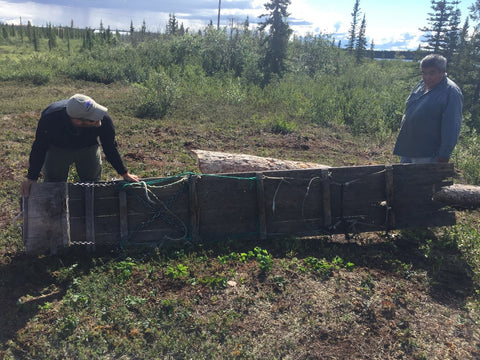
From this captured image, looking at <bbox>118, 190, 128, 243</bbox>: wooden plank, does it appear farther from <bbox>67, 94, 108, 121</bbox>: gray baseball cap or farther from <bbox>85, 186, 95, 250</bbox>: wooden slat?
<bbox>67, 94, 108, 121</bbox>: gray baseball cap

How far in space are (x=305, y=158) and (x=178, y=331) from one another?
6.24m

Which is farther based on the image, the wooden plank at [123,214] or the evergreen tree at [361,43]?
the evergreen tree at [361,43]

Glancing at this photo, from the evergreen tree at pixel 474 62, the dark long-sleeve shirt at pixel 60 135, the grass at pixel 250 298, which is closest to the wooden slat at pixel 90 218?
the grass at pixel 250 298

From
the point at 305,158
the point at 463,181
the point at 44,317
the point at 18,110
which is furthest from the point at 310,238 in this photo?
the point at 18,110

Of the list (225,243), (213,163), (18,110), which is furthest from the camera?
(18,110)

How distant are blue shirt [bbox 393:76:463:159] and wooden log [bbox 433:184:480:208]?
0.48 m

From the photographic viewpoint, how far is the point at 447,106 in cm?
481

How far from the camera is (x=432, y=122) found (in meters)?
5.01

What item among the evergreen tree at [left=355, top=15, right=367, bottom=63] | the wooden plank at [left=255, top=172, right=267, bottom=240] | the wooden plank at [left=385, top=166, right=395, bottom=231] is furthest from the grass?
the evergreen tree at [left=355, top=15, right=367, bottom=63]

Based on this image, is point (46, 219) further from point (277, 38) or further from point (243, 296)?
point (277, 38)

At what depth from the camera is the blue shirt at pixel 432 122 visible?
4777mm

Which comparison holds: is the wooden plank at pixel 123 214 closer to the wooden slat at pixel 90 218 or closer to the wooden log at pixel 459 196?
the wooden slat at pixel 90 218

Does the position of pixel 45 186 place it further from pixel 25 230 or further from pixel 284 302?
pixel 284 302

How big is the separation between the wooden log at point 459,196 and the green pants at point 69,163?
4488mm
